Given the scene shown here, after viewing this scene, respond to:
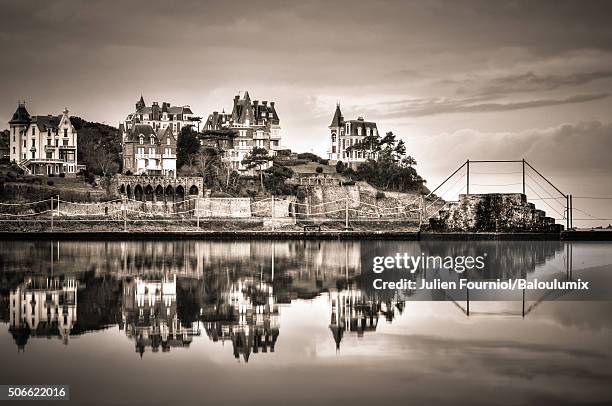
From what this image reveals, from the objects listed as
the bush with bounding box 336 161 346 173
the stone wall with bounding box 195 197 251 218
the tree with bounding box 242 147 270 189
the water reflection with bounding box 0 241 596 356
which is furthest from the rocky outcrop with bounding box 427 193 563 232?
the bush with bounding box 336 161 346 173

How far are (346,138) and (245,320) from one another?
204ft

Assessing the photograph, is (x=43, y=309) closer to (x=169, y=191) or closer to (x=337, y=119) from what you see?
(x=169, y=191)

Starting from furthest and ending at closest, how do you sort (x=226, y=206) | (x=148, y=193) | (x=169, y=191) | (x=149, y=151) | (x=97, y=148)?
(x=97, y=148), (x=149, y=151), (x=169, y=191), (x=148, y=193), (x=226, y=206)

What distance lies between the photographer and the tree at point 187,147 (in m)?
55.8

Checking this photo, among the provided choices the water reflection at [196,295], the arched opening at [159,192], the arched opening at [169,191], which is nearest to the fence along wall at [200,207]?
the arched opening at [169,191]

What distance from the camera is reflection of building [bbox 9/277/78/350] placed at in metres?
5.46

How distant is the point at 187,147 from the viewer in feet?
185

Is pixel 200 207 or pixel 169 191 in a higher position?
pixel 169 191

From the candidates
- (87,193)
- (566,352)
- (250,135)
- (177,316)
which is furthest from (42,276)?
(250,135)

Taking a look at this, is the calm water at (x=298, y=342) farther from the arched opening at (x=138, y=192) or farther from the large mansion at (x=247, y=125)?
the large mansion at (x=247, y=125)

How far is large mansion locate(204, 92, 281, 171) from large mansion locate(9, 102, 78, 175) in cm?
1218

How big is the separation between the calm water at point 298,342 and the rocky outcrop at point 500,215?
10.2m

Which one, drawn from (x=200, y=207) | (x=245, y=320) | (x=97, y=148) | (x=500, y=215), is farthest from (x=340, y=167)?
(x=245, y=320)

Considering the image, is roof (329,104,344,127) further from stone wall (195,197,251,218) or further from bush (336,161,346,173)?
stone wall (195,197,251,218)
